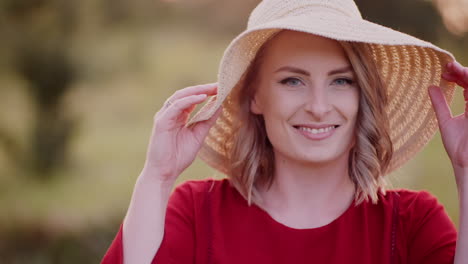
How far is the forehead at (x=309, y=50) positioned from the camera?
199cm

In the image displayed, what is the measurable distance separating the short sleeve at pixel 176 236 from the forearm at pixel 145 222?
21mm

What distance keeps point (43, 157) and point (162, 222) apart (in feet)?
3.94

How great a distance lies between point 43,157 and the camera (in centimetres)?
303

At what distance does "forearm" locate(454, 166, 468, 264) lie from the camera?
192 cm

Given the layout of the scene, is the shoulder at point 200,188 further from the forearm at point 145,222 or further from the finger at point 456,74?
the finger at point 456,74

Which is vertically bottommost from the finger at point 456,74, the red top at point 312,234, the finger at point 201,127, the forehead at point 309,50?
the red top at point 312,234

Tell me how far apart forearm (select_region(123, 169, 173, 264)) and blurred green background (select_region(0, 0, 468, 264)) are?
93 cm

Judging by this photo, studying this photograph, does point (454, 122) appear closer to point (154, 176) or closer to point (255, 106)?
point (255, 106)

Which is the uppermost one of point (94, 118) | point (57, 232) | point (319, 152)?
point (319, 152)

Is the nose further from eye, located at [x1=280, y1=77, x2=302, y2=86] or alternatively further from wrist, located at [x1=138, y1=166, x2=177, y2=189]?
wrist, located at [x1=138, y1=166, x2=177, y2=189]

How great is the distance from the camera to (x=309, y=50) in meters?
1.99

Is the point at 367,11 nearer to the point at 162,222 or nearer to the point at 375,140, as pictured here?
the point at 375,140

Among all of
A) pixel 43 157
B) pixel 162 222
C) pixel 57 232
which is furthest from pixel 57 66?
pixel 162 222

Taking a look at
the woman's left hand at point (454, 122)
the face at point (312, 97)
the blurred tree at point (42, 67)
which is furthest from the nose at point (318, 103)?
the blurred tree at point (42, 67)
